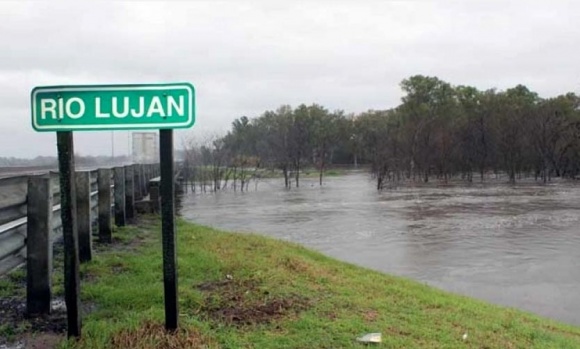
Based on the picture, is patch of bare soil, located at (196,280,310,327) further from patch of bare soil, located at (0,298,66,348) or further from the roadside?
patch of bare soil, located at (0,298,66,348)

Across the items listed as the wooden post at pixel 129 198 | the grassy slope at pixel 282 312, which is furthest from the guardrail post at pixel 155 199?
the grassy slope at pixel 282 312

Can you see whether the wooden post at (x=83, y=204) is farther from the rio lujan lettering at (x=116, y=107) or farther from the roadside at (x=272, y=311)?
the rio lujan lettering at (x=116, y=107)

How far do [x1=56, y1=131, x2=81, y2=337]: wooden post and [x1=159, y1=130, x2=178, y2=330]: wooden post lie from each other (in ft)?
1.91

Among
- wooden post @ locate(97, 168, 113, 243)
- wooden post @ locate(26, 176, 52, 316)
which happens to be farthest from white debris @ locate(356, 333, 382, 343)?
wooden post @ locate(97, 168, 113, 243)

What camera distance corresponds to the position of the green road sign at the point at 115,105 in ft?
12.3

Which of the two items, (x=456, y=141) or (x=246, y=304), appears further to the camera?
(x=456, y=141)

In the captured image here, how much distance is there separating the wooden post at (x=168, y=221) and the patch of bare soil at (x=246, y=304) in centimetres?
76

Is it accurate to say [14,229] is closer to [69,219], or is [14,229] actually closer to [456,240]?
[69,219]

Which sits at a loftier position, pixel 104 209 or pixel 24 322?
pixel 104 209

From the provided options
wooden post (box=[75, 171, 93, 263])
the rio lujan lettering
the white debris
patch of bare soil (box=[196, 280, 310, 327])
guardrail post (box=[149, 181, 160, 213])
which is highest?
the rio lujan lettering

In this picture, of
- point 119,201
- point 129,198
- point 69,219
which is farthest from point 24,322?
point 129,198

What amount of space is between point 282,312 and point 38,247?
80.5 inches

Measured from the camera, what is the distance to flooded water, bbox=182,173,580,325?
380 inches

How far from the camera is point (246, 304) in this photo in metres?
5.01
